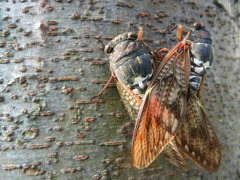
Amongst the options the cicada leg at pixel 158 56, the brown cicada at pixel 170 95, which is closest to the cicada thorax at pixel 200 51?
the brown cicada at pixel 170 95

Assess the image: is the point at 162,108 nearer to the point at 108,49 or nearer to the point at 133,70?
the point at 133,70

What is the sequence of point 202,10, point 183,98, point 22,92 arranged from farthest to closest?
point 202,10, point 183,98, point 22,92

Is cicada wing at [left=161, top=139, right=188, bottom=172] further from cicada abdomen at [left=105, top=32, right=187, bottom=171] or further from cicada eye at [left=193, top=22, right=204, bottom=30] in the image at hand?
cicada eye at [left=193, top=22, right=204, bottom=30]

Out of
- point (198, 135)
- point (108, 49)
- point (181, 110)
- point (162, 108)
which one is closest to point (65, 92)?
point (108, 49)

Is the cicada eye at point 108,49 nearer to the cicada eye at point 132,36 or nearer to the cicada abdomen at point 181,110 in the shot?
the cicada eye at point 132,36

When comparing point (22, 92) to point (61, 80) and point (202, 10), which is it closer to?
point (61, 80)

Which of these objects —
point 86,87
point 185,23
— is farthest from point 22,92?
point 185,23
